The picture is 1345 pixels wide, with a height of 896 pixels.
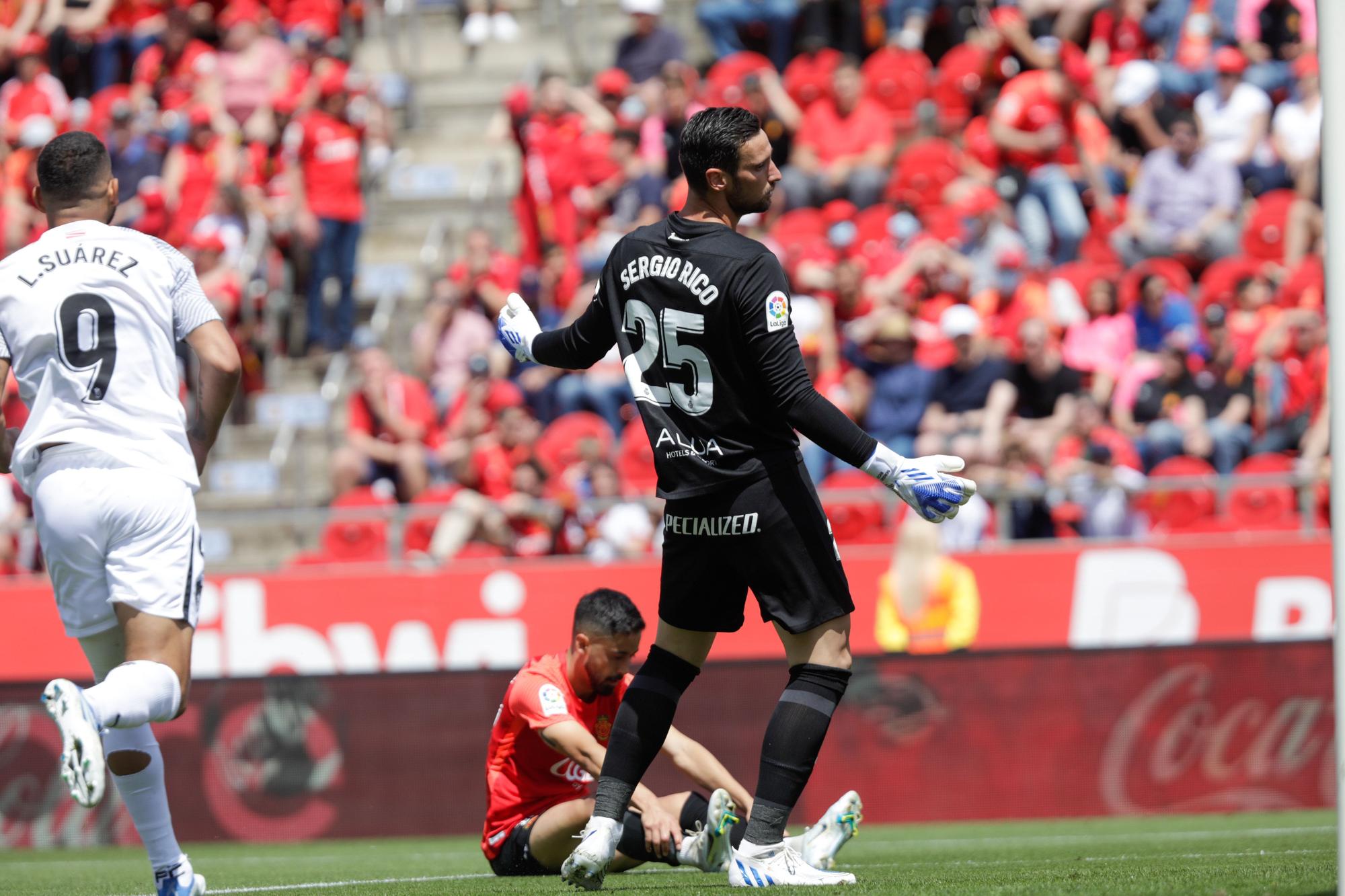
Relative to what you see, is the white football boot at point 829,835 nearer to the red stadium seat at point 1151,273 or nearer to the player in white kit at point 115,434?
the player in white kit at point 115,434

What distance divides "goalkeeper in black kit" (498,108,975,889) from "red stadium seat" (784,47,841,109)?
418 inches

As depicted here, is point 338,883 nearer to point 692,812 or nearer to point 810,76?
point 692,812

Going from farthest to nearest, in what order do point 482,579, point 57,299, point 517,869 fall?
point 482,579 → point 517,869 → point 57,299

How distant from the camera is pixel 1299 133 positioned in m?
14.5

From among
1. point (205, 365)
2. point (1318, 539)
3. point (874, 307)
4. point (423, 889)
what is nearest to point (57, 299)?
point (205, 365)

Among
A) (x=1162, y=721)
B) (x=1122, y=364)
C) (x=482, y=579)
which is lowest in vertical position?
(x=1162, y=721)

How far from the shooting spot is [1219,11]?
50.8 feet

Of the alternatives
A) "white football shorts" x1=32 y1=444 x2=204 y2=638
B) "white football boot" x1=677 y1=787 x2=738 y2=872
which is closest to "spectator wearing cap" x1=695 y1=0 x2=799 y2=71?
"white football boot" x1=677 y1=787 x2=738 y2=872

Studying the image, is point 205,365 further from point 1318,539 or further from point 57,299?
point 1318,539

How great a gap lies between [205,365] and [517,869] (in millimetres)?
2454

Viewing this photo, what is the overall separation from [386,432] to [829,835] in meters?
8.57

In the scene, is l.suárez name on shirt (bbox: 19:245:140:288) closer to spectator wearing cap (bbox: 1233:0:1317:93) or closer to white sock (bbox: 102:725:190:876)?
white sock (bbox: 102:725:190:876)

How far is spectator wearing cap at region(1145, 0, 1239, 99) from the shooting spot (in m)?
15.0

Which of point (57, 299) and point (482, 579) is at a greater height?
point (57, 299)
